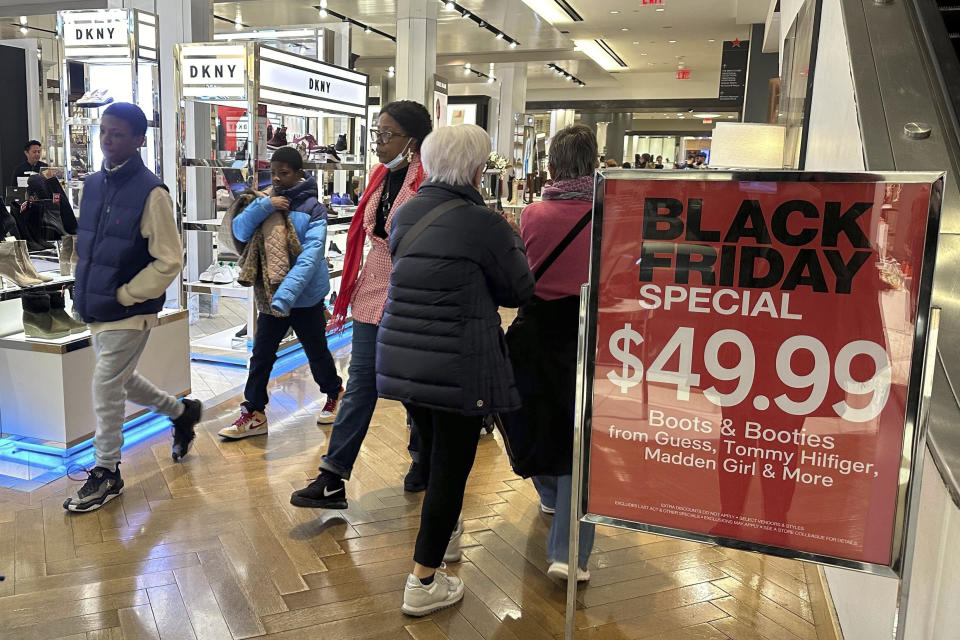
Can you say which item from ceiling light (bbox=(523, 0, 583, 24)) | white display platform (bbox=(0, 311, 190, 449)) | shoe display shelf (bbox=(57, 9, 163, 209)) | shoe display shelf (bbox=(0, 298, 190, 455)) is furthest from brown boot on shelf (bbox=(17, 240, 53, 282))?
ceiling light (bbox=(523, 0, 583, 24))

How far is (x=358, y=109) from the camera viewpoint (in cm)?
650

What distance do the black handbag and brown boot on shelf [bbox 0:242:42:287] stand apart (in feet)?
8.41

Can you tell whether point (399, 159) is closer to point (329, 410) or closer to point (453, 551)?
point (453, 551)

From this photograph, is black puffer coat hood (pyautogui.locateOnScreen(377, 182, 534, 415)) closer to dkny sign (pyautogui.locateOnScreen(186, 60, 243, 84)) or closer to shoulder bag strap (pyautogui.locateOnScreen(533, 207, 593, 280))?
shoulder bag strap (pyautogui.locateOnScreen(533, 207, 593, 280))

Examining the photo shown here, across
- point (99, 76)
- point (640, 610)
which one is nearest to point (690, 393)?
point (640, 610)

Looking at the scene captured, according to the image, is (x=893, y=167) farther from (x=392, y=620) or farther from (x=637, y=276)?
(x=392, y=620)

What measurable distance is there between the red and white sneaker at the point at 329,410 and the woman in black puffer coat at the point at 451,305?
1999 mm

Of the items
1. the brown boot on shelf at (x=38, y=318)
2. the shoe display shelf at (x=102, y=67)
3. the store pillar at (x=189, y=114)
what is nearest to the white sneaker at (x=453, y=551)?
the brown boot on shelf at (x=38, y=318)

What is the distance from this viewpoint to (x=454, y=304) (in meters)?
2.21

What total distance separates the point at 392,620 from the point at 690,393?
1.29 metres

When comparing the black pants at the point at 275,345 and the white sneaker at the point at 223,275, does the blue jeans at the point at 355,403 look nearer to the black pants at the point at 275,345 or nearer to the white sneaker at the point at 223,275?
the black pants at the point at 275,345

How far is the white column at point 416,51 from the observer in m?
9.77

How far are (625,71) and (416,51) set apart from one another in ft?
40.7

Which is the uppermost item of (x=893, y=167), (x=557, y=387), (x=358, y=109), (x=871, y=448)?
(x=358, y=109)
